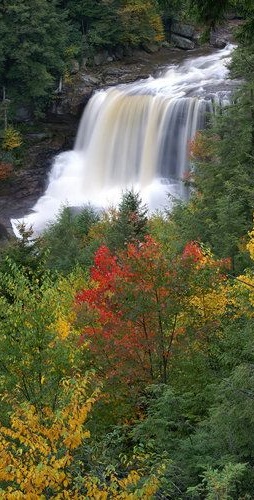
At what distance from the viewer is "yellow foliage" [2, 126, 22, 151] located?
146 ft

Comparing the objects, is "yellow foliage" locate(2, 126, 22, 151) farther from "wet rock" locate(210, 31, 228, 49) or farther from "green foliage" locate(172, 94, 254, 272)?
"green foliage" locate(172, 94, 254, 272)

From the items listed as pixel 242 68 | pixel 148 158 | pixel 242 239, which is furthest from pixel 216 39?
pixel 242 239

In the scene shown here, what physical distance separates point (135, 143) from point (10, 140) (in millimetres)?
10178

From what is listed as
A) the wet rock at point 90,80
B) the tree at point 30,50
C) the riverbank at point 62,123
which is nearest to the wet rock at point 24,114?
the tree at point 30,50

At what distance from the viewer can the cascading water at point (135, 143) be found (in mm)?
39625

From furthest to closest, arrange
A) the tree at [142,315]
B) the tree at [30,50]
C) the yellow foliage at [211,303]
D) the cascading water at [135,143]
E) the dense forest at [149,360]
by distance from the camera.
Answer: the tree at [30,50], the cascading water at [135,143], the yellow foliage at [211,303], the tree at [142,315], the dense forest at [149,360]

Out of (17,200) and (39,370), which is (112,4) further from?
(39,370)

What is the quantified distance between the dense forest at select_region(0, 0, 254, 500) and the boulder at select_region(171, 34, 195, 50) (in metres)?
36.7

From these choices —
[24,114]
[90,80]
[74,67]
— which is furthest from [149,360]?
[74,67]

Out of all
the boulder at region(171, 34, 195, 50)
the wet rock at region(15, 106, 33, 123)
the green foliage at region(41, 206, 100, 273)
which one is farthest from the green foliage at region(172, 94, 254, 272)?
the boulder at region(171, 34, 195, 50)

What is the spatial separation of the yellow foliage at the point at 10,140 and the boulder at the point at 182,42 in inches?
812

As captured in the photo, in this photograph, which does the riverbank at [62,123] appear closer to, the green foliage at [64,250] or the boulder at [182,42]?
the boulder at [182,42]

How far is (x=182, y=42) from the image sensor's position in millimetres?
55688

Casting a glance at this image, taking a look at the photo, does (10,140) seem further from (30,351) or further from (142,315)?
(30,351)
